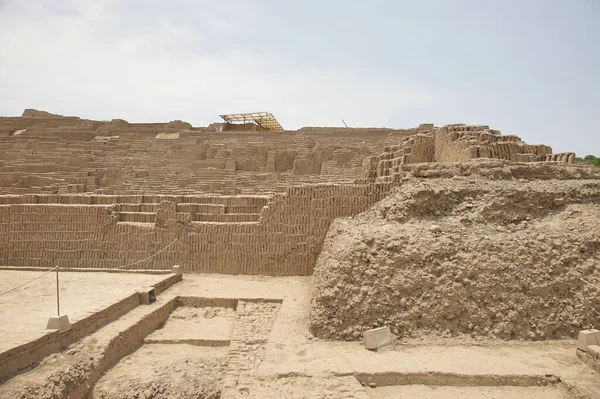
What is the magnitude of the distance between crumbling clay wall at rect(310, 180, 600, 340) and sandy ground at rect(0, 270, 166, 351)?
3.40m

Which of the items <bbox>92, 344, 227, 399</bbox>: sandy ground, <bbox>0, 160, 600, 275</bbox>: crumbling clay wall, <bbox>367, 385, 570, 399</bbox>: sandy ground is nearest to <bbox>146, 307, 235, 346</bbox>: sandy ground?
<bbox>92, 344, 227, 399</bbox>: sandy ground

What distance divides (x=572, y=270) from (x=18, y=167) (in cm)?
1773

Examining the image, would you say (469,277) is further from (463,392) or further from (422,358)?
(463,392)

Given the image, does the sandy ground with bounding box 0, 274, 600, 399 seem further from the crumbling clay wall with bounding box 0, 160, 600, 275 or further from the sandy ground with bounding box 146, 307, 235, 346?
the crumbling clay wall with bounding box 0, 160, 600, 275

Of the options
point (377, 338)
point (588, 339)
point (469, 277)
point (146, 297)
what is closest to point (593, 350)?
point (588, 339)

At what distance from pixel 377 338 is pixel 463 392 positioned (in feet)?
4.03

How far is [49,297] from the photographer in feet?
24.4

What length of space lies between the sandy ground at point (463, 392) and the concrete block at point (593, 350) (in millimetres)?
680

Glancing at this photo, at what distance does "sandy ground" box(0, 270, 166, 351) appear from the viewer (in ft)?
18.4

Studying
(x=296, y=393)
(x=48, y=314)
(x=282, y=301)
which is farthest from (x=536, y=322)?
(x=48, y=314)

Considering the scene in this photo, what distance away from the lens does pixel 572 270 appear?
6285mm

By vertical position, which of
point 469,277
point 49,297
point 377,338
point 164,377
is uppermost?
point 469,277

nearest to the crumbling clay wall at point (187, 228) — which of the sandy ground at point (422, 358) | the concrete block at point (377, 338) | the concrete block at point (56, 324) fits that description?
the sandy ground at point (422, 358)

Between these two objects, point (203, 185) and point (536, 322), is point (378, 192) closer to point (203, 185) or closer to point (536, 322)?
point (536, 322)
